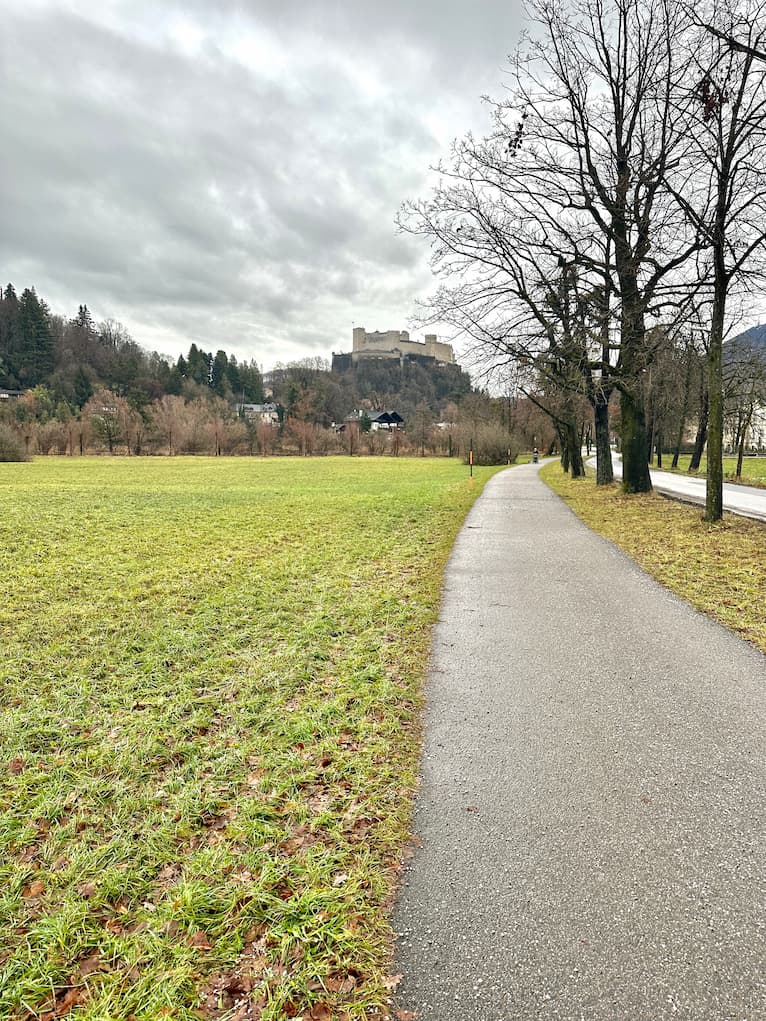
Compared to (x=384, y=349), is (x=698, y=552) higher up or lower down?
lower down

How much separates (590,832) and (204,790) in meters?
1.97

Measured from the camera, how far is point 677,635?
5008 millimetres

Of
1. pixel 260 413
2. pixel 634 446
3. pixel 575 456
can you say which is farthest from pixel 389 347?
pixel 634 446

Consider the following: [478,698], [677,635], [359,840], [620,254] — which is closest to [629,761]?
[478,698]

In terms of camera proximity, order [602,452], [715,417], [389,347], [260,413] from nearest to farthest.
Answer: [715,417]
[602,452]
[260,413]
[389,347]

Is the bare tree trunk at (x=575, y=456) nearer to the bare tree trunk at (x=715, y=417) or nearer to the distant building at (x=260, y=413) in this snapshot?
the bare tree trunk at (x=715, y=417)

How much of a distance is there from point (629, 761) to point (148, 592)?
224 inches

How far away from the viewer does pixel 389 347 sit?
5276 inches

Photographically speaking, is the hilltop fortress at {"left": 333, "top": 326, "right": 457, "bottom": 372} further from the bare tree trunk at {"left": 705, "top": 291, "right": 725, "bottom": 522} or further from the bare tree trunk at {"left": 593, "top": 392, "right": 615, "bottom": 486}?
the bare tree trunk at {"left": 705, "top": 291, "right": 725, "bottom": 522}

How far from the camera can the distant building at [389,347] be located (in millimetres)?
127062

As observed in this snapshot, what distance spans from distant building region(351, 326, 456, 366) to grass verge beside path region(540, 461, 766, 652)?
374 feet

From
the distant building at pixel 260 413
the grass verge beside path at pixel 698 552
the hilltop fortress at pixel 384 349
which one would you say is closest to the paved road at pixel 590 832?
the grass verge beside path at pixel 698 552

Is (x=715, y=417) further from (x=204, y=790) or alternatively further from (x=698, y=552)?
(x=204, y=790)

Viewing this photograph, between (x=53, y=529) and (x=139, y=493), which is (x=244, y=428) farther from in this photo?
(x=53, y=529)
